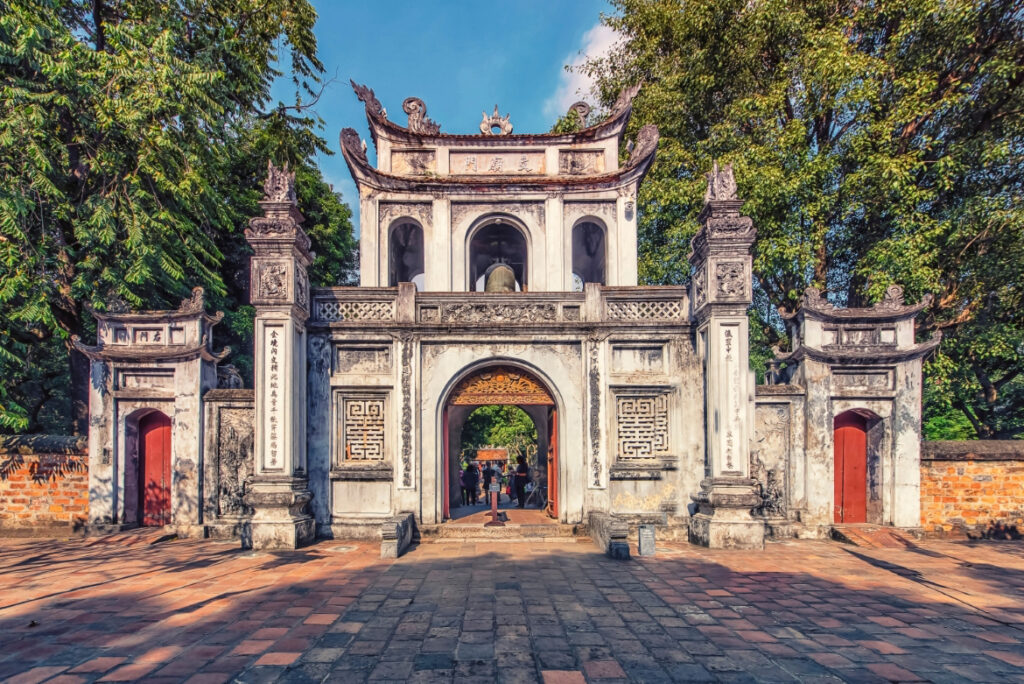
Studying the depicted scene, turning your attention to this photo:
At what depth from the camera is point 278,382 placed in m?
9.22

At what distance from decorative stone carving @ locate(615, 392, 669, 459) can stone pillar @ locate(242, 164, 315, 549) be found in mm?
5809

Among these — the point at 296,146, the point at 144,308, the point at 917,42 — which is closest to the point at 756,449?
the point at 917,42

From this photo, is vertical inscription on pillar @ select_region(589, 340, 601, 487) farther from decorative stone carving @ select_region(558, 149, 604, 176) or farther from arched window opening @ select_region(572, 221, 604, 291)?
decorative stone carving @ select_region(558, 149, 604, 176)

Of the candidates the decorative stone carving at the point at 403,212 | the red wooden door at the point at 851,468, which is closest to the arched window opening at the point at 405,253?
the decorative stone carving at the point at 403,212

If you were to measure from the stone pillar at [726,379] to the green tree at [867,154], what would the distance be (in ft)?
13.7

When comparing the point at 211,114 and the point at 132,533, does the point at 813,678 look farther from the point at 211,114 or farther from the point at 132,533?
the point at 211,114

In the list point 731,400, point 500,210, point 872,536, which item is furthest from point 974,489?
point 500,210

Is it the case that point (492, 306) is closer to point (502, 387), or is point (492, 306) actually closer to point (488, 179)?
point (502, 387)

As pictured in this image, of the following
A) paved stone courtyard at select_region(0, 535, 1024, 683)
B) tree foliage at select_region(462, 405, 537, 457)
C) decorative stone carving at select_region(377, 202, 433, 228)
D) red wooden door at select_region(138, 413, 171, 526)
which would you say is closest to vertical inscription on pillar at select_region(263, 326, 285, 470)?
paved stone courtyard at select_region(0, 535, 1024, 683)

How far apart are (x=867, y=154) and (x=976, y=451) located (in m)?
6.72

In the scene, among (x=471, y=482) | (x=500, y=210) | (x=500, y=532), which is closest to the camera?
(x=500, y=532)

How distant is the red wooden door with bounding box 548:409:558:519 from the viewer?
10.3 meters

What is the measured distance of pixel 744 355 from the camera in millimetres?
9297

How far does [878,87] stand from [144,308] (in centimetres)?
1704
